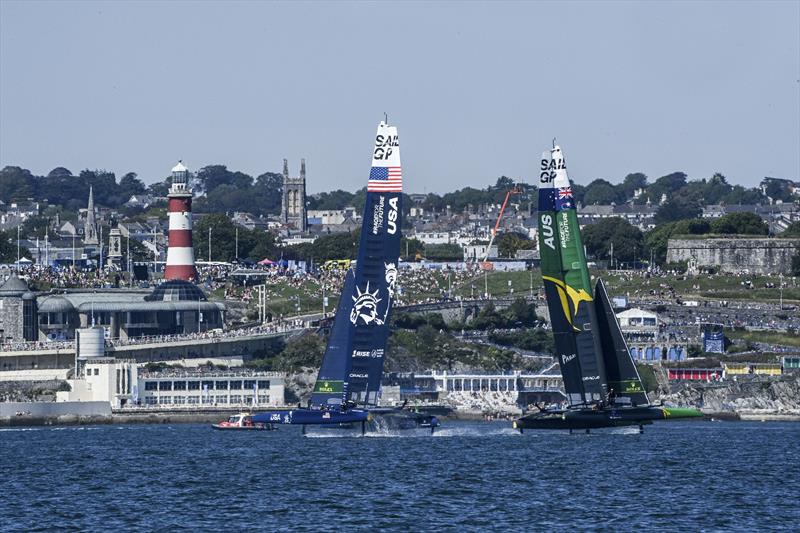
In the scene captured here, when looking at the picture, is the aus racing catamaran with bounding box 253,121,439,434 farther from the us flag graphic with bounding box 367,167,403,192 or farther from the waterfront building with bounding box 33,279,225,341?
the waterfront building with bounding box 33,279,225,341

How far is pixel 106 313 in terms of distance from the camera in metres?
123

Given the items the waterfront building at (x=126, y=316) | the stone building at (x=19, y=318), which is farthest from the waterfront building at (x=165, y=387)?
the waterfront building at (x=126, y=316)

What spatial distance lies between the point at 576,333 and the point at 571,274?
2294 millimetres

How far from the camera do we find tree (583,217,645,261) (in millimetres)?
166375

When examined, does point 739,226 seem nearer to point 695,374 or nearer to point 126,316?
point 695,374

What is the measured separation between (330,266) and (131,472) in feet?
328

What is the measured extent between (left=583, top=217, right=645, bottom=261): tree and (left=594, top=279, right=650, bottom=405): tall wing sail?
291 ft

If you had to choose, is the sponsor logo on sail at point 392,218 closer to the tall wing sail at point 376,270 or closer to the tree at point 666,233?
the tall wing sail at point 376,270

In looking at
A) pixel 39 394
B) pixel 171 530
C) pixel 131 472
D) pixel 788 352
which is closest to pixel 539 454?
pixel 131 472

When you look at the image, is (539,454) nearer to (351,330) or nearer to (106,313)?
(351,330)

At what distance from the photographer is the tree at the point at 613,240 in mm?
166375

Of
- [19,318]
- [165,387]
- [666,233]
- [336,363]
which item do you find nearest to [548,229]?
[336,363]

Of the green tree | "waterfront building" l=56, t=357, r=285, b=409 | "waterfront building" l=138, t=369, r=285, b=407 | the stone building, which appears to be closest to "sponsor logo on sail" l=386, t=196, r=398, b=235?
"waterfront building" l=56, t=357, r=285, b=409

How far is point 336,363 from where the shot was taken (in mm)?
76062
